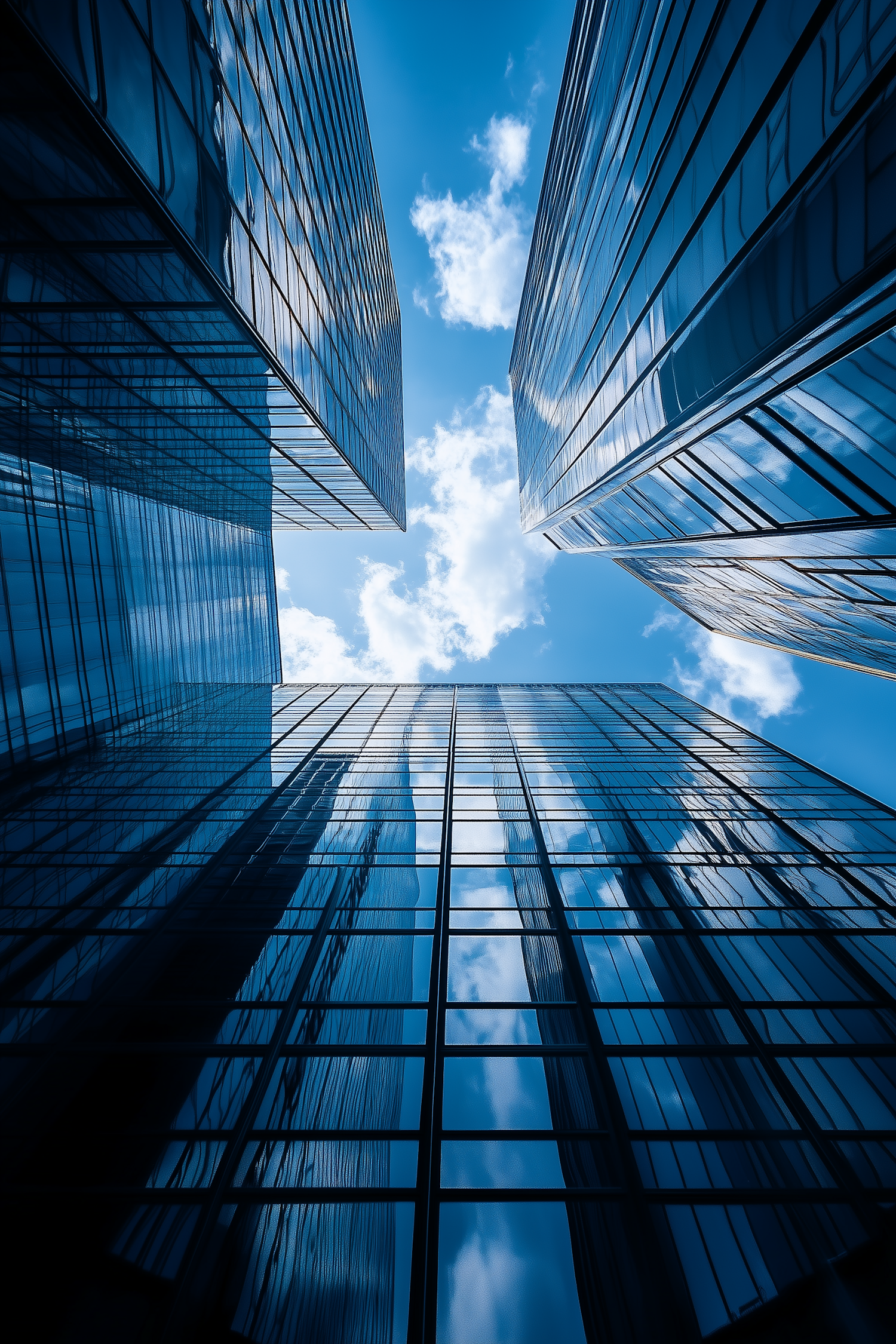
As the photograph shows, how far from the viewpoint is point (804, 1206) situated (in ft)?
20.6

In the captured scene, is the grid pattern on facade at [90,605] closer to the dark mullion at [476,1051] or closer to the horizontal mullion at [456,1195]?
the dark mullion at [476,1051]

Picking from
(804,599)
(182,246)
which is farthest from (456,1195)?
(804,599)

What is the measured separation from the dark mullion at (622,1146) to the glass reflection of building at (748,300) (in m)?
9.19

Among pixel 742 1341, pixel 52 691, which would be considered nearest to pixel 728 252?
pixel 742 1341

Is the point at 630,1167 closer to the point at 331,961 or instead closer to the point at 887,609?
the point at 331,961

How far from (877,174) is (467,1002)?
37.4 ft

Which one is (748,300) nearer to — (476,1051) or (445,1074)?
(476,1051)

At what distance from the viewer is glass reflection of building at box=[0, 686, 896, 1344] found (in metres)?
5.61

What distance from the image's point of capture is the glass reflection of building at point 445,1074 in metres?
5.61

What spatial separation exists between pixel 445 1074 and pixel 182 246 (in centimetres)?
1337

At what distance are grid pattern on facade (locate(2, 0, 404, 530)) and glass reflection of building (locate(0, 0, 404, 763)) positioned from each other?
53mm

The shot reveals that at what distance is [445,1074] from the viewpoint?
771 cm

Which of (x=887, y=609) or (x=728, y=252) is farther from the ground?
(x=728, y=252)

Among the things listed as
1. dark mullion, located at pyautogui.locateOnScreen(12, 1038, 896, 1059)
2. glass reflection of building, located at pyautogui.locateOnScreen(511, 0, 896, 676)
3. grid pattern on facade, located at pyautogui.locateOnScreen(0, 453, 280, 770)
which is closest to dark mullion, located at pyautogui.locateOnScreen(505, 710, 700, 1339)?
dark mullion, located at pyautogui.locateOnScreen(12, 1038, 896, 1059)
